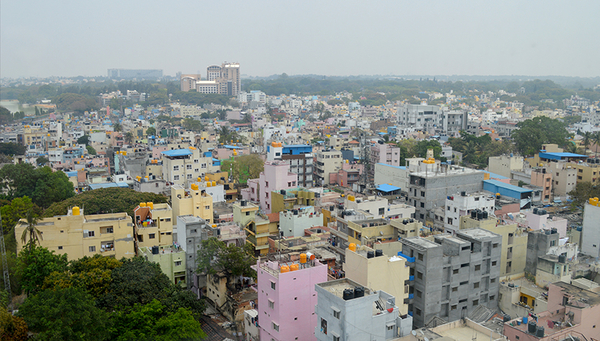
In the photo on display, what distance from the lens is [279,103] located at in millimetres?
102000

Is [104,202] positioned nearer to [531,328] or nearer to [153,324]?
[153,324]

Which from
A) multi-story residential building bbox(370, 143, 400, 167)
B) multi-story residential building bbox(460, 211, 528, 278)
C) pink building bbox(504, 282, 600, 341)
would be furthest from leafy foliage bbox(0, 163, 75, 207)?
pink building bbox(504, 282, 600, 341)

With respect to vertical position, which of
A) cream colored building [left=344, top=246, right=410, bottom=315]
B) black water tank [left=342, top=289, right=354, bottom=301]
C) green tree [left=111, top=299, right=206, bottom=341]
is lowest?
green tree [left=111, top=299, right=206, bottom=341]

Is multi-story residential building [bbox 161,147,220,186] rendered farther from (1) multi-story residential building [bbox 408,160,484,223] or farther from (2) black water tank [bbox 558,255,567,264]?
(2) black water tank [bbox 558,255,567,264]

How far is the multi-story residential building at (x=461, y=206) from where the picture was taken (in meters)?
20.4

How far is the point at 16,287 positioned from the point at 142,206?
554 centimetres

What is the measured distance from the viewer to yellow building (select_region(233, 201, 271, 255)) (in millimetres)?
20094

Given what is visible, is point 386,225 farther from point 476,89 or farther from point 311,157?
point 476,89

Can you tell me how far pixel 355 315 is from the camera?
36.1ft

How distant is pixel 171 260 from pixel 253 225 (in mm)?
4252

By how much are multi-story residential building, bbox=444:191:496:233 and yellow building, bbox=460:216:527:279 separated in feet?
7.36

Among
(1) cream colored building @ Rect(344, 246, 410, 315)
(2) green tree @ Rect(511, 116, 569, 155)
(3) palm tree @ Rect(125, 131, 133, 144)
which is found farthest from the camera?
(3) palm tree @ Rect(125, 131, 133, 144)

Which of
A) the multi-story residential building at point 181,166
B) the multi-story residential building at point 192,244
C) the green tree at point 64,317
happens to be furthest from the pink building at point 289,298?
the multi-story residential building at point 181,166

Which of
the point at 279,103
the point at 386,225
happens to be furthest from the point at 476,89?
the point at 386,225
